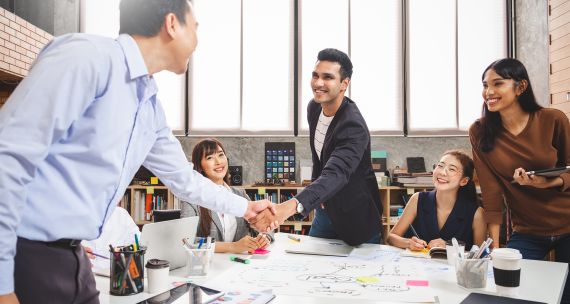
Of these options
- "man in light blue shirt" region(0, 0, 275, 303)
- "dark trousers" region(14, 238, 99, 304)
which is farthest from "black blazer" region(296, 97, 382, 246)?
"dark trousers" region(14, 238, 99, 304)

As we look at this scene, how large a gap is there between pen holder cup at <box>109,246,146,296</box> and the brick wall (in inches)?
151

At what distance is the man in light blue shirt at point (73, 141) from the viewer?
721mm

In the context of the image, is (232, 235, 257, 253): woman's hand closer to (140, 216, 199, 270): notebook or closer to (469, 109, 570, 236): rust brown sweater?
(140, 216, 199, 270): notebook

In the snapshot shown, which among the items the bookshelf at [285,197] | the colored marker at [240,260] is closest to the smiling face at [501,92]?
the colored marker at [240,260]

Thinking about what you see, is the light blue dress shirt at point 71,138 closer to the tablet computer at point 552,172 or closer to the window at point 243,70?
the tablet computer at point 552,172

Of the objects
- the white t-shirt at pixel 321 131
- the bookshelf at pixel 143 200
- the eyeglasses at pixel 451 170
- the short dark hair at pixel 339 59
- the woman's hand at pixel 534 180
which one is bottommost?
the bookshelf at pixel 143 200

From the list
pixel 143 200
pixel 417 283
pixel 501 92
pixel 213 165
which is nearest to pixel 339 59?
pixel 501 92

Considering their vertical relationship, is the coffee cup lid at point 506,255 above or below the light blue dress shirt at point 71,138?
below

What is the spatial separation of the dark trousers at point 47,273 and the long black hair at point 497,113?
6.82 ft

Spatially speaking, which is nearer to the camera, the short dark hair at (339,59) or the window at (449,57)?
the short dark hair at (339,59)

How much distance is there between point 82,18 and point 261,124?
2689 millimetres

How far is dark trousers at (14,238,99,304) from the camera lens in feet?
2.67

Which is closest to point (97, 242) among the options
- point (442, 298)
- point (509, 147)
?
point (442, 298)

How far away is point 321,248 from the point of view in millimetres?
1943
